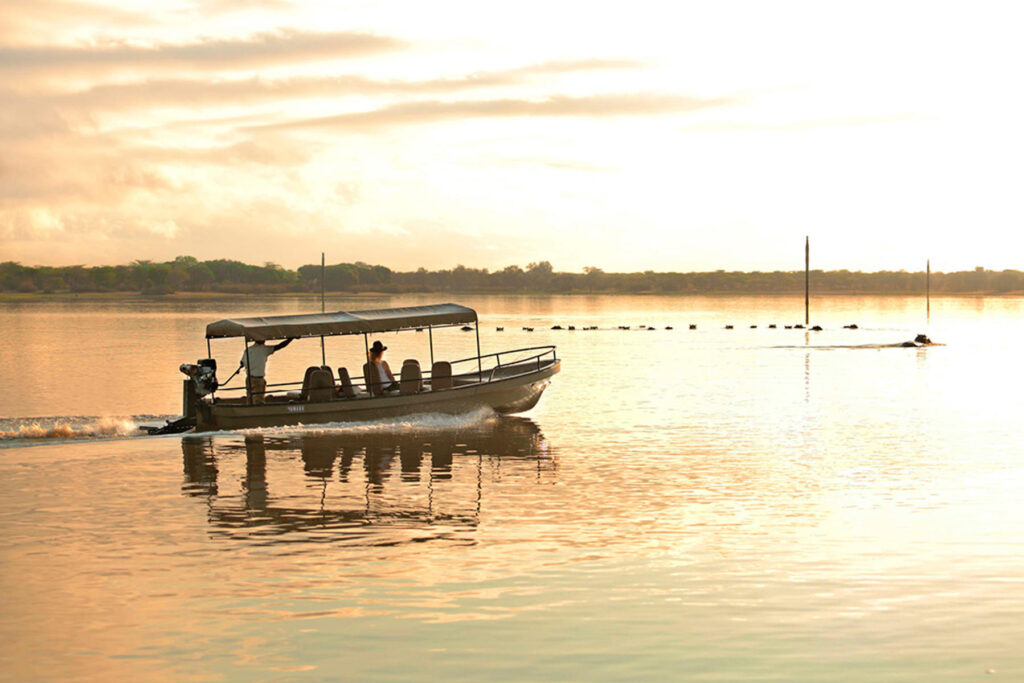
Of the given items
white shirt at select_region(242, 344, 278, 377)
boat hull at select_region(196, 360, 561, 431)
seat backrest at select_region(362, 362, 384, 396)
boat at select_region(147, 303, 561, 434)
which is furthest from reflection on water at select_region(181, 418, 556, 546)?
white shirt at select_region(242, 344, 278, 377)

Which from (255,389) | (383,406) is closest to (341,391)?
(383,406)

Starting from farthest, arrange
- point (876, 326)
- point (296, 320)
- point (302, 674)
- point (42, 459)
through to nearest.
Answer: point (876, 326) → point (296, 320) → point (42, 459) → point (302, 674)

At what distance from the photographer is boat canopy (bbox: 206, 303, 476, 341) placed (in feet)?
95.3

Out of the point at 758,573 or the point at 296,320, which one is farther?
the point at 296,320

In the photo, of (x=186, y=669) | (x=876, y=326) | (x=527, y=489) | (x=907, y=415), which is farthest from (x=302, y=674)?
(x=876, y=326)

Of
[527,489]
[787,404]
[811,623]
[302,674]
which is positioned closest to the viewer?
[302,674]

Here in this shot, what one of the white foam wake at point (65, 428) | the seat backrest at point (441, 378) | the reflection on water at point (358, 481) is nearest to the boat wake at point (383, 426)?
the reflection on water at point (358, 481)

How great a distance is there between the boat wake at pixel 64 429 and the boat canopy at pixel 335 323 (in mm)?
Result: 3735

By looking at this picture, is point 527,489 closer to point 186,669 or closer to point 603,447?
point 603,447

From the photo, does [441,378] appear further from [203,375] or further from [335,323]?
[203,375]

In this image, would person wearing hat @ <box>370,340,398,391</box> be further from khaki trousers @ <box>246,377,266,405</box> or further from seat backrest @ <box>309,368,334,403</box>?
khaki trousers @ <box>246,377,266,405</box>

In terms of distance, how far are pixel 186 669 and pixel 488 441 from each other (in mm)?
18573

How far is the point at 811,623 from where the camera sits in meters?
12.3

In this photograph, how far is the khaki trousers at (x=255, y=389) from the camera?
29.7 metres
